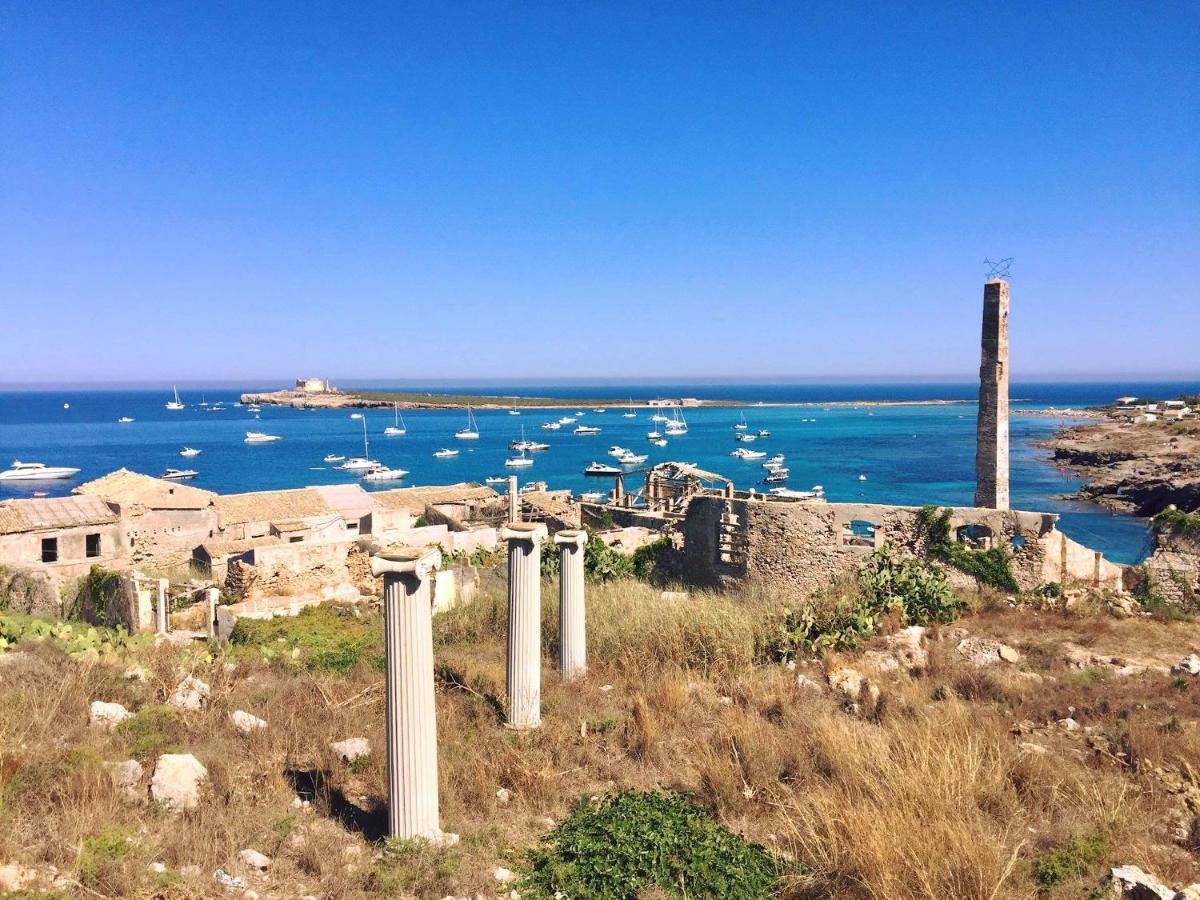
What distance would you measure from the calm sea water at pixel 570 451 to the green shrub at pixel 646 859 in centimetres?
3719

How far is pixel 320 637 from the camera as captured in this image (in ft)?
45.0

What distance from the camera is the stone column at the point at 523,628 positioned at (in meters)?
8.90

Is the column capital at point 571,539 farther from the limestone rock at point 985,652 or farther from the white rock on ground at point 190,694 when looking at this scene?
the limestone rock at point 985,652

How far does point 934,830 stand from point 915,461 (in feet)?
282

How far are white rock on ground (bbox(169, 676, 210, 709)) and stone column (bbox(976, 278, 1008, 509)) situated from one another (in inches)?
719

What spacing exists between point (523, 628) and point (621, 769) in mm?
2040

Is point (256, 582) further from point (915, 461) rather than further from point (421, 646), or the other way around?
point (915, 461)

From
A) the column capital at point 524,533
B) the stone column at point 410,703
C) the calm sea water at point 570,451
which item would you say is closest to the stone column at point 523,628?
the column capital at point 524,533

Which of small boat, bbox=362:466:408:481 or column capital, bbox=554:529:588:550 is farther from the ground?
column capital, bbox=554:529:588:550

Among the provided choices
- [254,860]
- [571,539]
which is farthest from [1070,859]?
[571,539]

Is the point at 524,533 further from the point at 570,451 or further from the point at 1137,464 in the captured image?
the point at 570,451

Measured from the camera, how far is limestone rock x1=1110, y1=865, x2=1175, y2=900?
5.07m

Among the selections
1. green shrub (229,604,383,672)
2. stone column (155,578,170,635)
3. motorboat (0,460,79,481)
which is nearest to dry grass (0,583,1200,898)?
green shrub (229,604,383,672)

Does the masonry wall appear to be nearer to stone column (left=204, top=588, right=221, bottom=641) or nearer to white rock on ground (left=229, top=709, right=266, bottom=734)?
white rock on ground (left=229, top=709, right=266, bottom=734)
